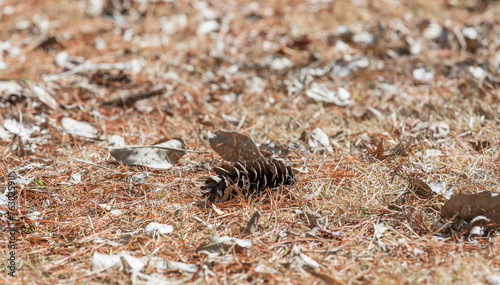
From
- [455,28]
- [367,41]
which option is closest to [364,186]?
[367,41]

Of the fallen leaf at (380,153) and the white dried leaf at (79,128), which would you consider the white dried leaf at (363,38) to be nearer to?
the fallen leaf at (380,153)

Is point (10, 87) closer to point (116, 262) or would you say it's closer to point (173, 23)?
point (173, 23)

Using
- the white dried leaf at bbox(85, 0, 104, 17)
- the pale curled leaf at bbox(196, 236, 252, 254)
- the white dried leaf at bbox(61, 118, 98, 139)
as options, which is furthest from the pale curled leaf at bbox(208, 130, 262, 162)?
the white dried leaf at bbox(85, 0, 104, 17)

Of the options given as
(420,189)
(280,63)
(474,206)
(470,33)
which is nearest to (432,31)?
(470,33)

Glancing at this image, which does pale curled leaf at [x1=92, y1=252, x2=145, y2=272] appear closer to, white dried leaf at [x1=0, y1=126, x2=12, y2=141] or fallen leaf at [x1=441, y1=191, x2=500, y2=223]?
fallen leaf at [x1=441, y1=191, x2=500, y2=223]

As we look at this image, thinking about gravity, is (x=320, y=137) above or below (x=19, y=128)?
above
